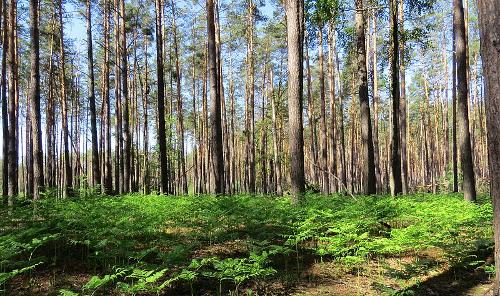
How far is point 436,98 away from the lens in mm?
41531

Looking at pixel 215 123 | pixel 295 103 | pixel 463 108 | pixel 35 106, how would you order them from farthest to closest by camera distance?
pixel 215 123 → pixel 463 108 → pixel 35 106 → pixel 295 103

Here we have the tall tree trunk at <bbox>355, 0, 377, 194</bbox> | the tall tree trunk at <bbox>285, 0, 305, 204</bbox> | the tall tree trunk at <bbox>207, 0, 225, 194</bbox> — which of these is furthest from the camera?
the tall tree trunk at <bbox>355, 0, 377, 194</bbox>

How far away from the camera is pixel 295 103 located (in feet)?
28.5

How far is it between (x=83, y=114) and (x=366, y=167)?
38447 mm

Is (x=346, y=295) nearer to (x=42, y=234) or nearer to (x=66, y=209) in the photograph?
(x=42, y=234)

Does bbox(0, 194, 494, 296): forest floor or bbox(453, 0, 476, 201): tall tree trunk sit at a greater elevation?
bbox(453, 0, 476, 201): tall tree trunk

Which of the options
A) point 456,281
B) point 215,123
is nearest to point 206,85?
point 215,123

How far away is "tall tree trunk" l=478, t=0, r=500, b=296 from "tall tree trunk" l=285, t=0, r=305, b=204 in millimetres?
5611

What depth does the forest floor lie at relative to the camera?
4.12 m

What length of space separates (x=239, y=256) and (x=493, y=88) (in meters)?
4.08

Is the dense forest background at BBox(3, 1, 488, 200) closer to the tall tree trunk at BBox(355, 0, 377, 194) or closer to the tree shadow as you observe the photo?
the tall tree trunk at BBox(355, 0, 377, 194)

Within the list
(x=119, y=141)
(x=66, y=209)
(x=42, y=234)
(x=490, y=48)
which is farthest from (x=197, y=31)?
(x=490, y=48)

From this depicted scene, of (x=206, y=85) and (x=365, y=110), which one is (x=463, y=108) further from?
(x=206, y=85)

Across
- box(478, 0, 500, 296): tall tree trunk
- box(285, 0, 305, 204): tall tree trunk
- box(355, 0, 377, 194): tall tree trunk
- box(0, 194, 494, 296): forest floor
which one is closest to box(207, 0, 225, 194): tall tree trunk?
box(285, 0, 305, 204): tall tree trunk
